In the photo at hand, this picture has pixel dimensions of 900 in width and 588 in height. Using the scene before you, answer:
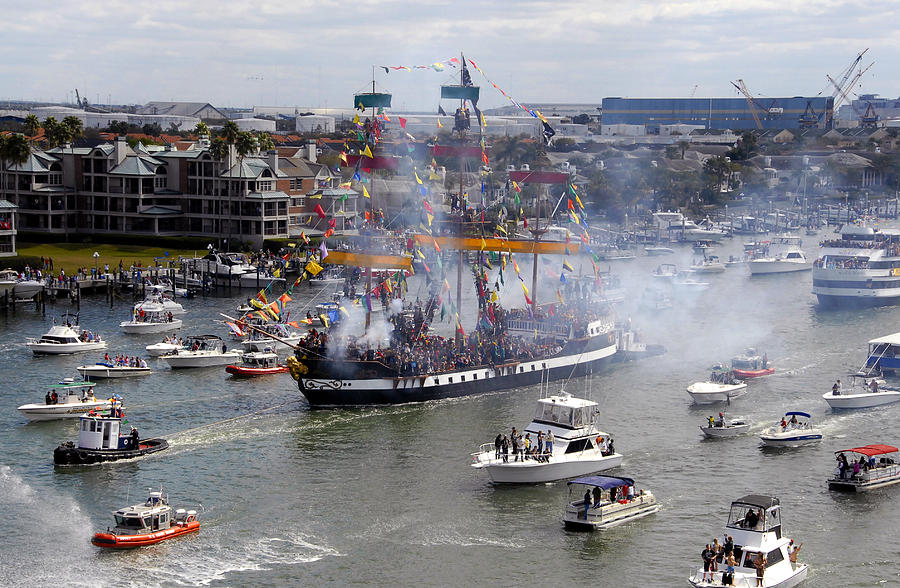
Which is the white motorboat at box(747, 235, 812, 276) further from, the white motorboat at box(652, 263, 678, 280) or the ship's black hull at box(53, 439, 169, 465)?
the ship's black hull at box(53, 439, 169, 465)

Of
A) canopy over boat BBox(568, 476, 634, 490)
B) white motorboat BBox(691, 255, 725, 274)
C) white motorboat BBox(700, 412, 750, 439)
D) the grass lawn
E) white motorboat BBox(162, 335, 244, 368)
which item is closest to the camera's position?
canopy over boat BBox(568, 476, 634, 490)

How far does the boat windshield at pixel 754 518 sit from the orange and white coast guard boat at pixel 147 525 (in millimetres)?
15784

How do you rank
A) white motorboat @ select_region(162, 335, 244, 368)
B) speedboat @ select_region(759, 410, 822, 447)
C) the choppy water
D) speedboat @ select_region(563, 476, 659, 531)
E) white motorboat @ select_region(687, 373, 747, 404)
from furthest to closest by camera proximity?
white motorboat @ select_region(162, 335, 244, 368), white motorboat @ select_region(687, 373, 747, 404), speedboat @ select_region(759, 410, 822, 447), speedboat @ select_region(563, 476, 659, 531), the choppy water

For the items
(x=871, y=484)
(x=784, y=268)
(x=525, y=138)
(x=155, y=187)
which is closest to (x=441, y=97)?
(x=871, y=484)

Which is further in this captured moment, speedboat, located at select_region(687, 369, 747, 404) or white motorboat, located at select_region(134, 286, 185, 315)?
white motorboat, located at select_region(134, 286, 185, 315)

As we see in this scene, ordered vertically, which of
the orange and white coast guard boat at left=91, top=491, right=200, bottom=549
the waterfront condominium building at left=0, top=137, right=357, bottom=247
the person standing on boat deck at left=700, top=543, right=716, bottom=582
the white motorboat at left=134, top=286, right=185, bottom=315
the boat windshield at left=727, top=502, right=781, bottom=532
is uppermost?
the waterfront condominium building at left=0, top=137, right=357, bottom=247

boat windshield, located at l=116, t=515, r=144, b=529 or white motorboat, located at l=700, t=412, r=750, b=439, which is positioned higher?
white motorboat, located at l=700, t=412, r=750, b=439

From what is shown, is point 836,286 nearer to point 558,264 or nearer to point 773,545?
point 558,264

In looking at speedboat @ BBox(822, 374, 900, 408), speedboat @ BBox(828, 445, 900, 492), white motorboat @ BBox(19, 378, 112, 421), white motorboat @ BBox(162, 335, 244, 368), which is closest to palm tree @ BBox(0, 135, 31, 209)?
white motorboat @ BBox(162, 335, 244, 368)

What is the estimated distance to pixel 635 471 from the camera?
43.1 metres

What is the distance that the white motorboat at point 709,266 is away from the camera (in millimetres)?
103812

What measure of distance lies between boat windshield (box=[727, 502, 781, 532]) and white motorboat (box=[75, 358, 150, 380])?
3378cm

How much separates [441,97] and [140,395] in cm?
2049

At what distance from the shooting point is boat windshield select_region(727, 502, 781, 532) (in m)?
33.5
